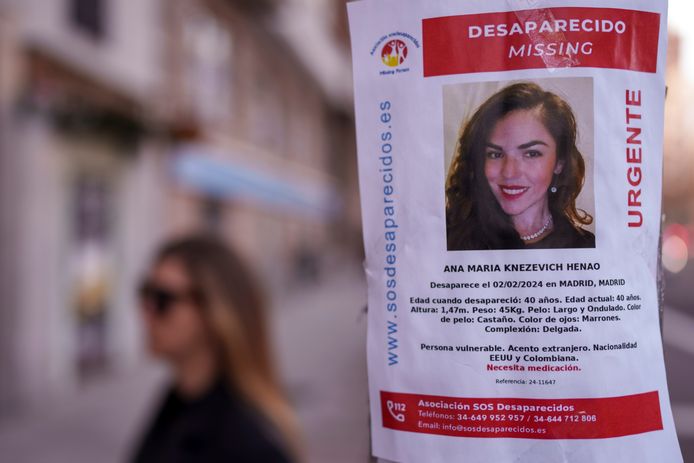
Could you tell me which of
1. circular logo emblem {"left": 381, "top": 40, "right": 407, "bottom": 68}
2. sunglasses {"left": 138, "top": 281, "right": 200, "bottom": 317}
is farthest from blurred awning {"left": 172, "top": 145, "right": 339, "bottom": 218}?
circular logo emblem {"left": 381, "top": 40, "right": 407, "bottom": 68}

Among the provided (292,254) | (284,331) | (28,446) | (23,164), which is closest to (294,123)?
(292,254)

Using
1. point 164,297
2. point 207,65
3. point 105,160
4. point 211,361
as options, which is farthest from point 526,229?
point 207,65

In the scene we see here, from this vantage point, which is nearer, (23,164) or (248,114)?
(23,164)

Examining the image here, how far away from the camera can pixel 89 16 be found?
10797 millimetres

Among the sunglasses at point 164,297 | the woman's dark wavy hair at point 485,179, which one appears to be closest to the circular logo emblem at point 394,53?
the woman's dark wavy hair at point 485,179

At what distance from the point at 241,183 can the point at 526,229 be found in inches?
671

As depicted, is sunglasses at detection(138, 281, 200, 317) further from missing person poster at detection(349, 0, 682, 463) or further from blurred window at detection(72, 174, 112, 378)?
blurred window at detection(72, 174, 112, 378)

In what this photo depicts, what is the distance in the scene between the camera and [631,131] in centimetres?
101

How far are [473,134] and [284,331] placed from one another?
1415 centimetres

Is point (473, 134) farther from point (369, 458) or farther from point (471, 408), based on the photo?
point (369, 458)

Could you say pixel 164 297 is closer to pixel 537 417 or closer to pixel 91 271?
pixel 537 417

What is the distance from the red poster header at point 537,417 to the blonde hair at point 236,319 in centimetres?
192

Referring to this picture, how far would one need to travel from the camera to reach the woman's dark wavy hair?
994 millimetres

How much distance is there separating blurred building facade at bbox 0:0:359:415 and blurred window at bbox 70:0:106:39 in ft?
0.08
